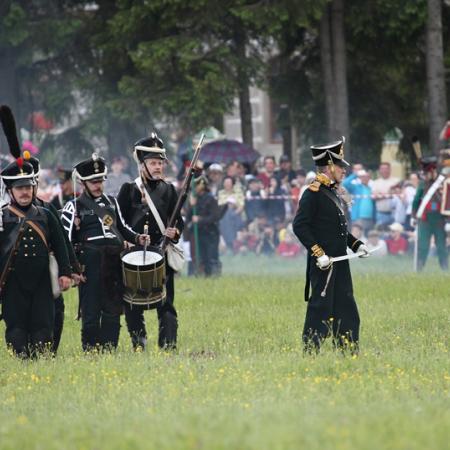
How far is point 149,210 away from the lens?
48.2 feet

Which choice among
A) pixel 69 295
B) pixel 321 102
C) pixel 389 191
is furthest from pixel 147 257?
pixel 321 102

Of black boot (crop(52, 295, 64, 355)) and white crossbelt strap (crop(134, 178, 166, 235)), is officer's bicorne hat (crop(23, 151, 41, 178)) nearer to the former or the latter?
white crossbelt strap (crop(134, 178, 166, 235))

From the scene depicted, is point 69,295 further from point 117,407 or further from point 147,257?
point 117,407

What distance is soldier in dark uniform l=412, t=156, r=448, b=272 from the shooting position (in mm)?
24750

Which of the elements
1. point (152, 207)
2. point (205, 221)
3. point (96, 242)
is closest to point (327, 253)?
point (152, 207)

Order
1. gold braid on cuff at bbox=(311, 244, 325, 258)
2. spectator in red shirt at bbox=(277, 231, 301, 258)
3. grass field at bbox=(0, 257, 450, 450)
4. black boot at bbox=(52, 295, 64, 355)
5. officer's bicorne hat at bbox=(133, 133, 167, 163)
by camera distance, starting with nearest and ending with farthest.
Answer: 1. grass field at bbox=(0, 257, 450, 450)
2. gold braid on cuff at bbox=(311, 244, 325, 258)
3. officer's bicorne hat at bbox=(133, 133, 167, 163)
4. black boot at bbox=(52, 295, 64, 355)
5. spectator in red shirt at bbox=(277, 231, 301, 258)

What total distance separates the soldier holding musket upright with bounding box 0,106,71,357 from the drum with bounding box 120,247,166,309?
0.65 meters

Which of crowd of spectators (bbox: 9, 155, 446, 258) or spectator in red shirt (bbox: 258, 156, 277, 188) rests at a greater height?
spectator in red shirt (bbox: 258, 156, 277, 188)

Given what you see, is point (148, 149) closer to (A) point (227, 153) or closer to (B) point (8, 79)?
(A) point (227, 153)

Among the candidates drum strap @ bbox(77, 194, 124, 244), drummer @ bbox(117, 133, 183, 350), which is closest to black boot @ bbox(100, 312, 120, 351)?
drummer @ bbox(117, 133, 183, 350)

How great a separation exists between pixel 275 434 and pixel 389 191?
20.7m

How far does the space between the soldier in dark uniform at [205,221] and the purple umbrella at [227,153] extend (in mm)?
7986

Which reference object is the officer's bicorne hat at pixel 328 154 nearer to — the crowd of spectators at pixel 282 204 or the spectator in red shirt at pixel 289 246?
the crowd of spectators at pixel 282 204

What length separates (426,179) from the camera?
25094mm
